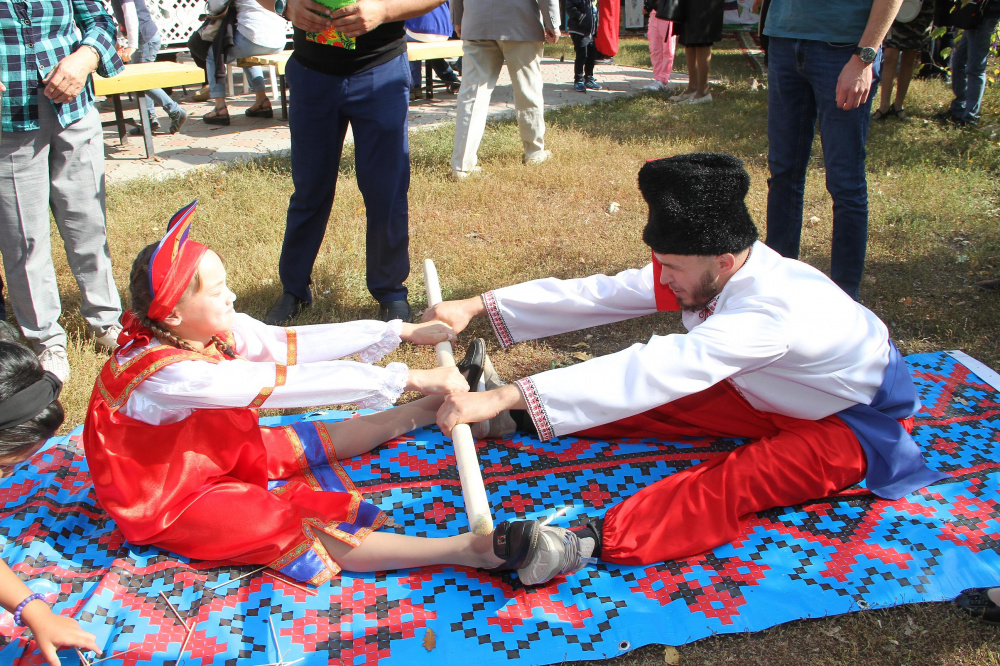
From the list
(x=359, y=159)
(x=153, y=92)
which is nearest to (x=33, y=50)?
(x=359, y=159)

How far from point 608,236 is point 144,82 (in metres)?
4.28

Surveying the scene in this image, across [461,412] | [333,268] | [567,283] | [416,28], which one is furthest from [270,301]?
[416,28]

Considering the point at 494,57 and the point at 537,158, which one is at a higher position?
the point at 494,57

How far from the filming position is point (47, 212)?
3395 mm

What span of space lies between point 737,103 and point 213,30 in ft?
18.7

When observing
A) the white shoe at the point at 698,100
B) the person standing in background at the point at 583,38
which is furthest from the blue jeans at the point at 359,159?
the person standing in background at the point at 583,38

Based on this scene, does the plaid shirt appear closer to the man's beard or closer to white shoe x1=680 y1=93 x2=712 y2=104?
the man's beard

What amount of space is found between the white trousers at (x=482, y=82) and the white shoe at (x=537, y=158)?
49cm

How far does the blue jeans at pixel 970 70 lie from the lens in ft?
23.1

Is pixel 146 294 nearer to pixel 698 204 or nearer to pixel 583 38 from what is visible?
pixel 698 204

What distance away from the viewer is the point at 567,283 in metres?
2.95

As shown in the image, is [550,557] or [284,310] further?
[284,310]

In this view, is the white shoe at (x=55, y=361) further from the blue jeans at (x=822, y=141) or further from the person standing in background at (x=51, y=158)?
the blue jeans at (x=822, y=141)

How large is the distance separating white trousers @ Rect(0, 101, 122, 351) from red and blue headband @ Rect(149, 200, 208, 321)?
1.46 m
